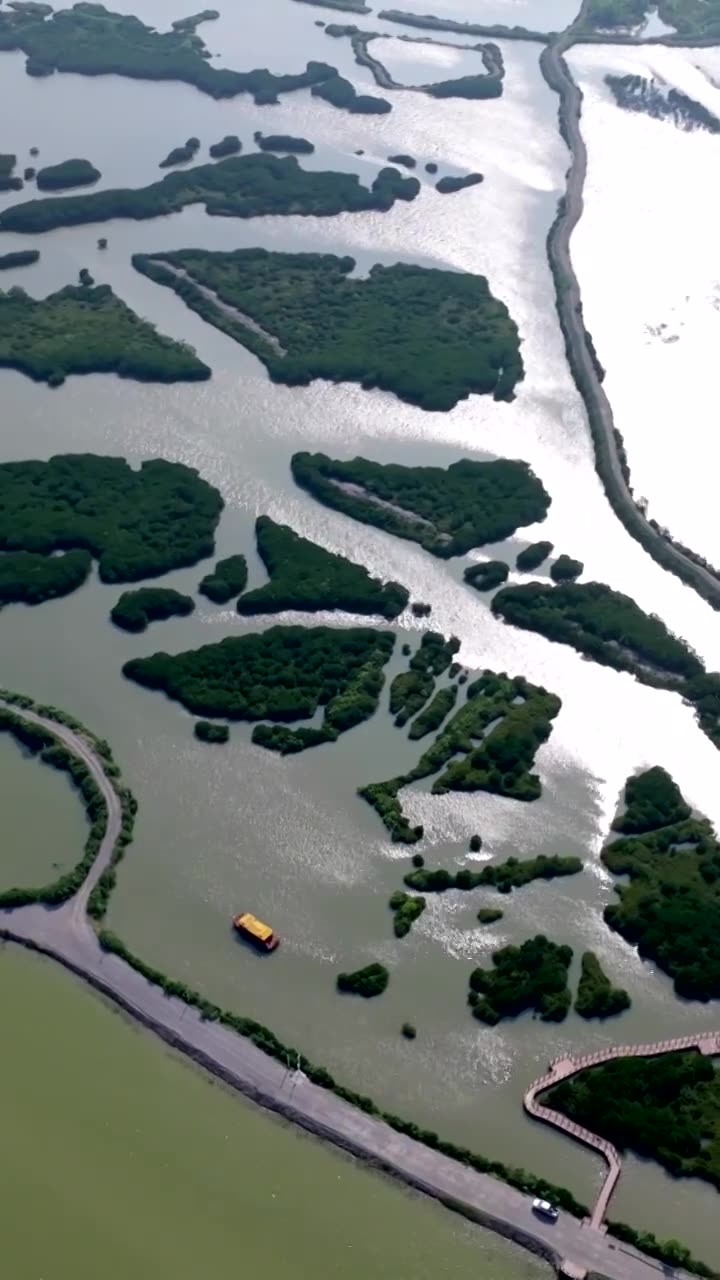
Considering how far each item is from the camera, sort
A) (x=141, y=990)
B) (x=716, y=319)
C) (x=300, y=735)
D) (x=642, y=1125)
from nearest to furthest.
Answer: (x=642, y=1125) → (x=141, y=990) → (x=300, y=735) → (x=716, y=319)

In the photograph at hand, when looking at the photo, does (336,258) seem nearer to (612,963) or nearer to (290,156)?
(290,156)

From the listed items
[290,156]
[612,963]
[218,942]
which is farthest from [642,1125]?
[290,156]

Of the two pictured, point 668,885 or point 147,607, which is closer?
point 668,885

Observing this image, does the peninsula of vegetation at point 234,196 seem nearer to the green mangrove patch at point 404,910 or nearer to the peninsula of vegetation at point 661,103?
the peninsula of vegetation at point 661,103

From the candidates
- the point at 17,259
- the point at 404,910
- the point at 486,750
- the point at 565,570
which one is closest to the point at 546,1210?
the point at 404,910

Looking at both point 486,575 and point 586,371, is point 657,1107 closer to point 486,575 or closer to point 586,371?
point 486,575

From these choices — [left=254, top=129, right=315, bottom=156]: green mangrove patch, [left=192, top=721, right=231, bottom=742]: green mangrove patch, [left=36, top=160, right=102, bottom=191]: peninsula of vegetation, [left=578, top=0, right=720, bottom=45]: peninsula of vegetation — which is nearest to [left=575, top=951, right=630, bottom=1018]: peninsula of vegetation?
[left=192, top=721, right=231, bottom=742]: green mangrove patch

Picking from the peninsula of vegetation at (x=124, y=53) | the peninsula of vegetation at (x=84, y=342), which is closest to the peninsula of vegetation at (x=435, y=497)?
the peninsula of vegetation at (x=84, y=342)
